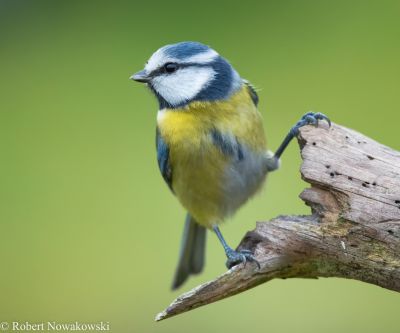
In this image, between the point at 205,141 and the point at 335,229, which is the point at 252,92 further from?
the point at 335,229

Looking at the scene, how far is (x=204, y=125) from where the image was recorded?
2562mm

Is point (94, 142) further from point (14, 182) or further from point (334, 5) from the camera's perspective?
point (334, 5)

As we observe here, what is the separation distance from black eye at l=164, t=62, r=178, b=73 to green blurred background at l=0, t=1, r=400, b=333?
111cm

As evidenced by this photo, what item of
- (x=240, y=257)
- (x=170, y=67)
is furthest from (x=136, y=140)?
(x=240, y=257)

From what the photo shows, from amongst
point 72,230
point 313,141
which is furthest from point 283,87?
point 313,141

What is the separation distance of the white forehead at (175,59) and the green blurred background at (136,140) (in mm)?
1120

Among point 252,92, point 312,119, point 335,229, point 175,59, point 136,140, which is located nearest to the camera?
point 335,229

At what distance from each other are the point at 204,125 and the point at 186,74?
201mm

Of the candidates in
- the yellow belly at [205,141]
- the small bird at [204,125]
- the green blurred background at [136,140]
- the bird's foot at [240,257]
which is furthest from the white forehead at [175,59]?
the green blurred background at [136,140]

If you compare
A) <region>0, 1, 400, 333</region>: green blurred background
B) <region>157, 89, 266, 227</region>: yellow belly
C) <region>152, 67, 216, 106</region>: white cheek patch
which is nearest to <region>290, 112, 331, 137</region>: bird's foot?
<region>157, 89, 266, 227</region>: yellow belly

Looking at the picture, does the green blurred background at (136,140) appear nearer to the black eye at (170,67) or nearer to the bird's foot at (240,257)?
the bird's foot at (240,257)

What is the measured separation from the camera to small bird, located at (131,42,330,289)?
2.57m

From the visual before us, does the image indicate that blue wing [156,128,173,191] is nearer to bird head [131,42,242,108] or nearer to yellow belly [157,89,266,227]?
yellow belly [157,89,266,227]

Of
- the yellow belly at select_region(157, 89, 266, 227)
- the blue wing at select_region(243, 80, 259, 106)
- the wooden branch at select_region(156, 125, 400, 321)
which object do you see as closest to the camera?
the wooden branch at select_region(156, 125, 400, 321)
